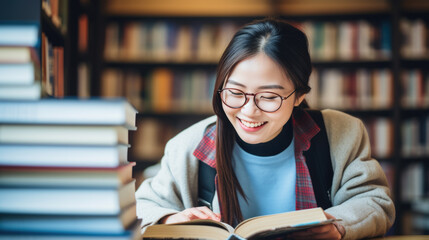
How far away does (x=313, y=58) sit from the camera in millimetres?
3010

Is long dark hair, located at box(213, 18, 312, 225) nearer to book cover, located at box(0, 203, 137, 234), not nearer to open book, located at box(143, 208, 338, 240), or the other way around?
open book, located at box(143, 208, 338, 240)

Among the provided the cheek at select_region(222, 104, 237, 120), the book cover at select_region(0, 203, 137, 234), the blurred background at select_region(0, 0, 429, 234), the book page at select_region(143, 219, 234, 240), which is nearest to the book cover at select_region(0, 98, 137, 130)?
the book cover at select_region(0, 203, 137, 234)

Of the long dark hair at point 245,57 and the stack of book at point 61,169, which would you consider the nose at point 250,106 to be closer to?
the long dark hair at point 245,57

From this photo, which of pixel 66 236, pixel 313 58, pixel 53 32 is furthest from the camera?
pixel 313 58

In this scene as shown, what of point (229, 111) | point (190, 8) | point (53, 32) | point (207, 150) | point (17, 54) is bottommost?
point (207, 150)

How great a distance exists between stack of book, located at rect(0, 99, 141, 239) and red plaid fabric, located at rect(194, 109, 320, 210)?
551 millimetres

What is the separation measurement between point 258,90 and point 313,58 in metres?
2.12

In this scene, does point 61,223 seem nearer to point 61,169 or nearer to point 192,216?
point 61,169

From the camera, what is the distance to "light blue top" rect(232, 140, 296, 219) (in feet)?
3.80

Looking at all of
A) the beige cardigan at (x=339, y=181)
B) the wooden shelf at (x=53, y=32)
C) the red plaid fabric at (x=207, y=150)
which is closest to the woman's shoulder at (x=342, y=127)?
the beige cardigan at (x=339, y=181)

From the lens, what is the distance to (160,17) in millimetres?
3084

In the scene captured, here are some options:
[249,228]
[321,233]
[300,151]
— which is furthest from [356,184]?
[249,228]

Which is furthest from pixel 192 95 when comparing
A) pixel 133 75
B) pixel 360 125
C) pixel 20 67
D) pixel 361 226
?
pixel 20 67

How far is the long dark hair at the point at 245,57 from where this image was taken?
41.4 inches
